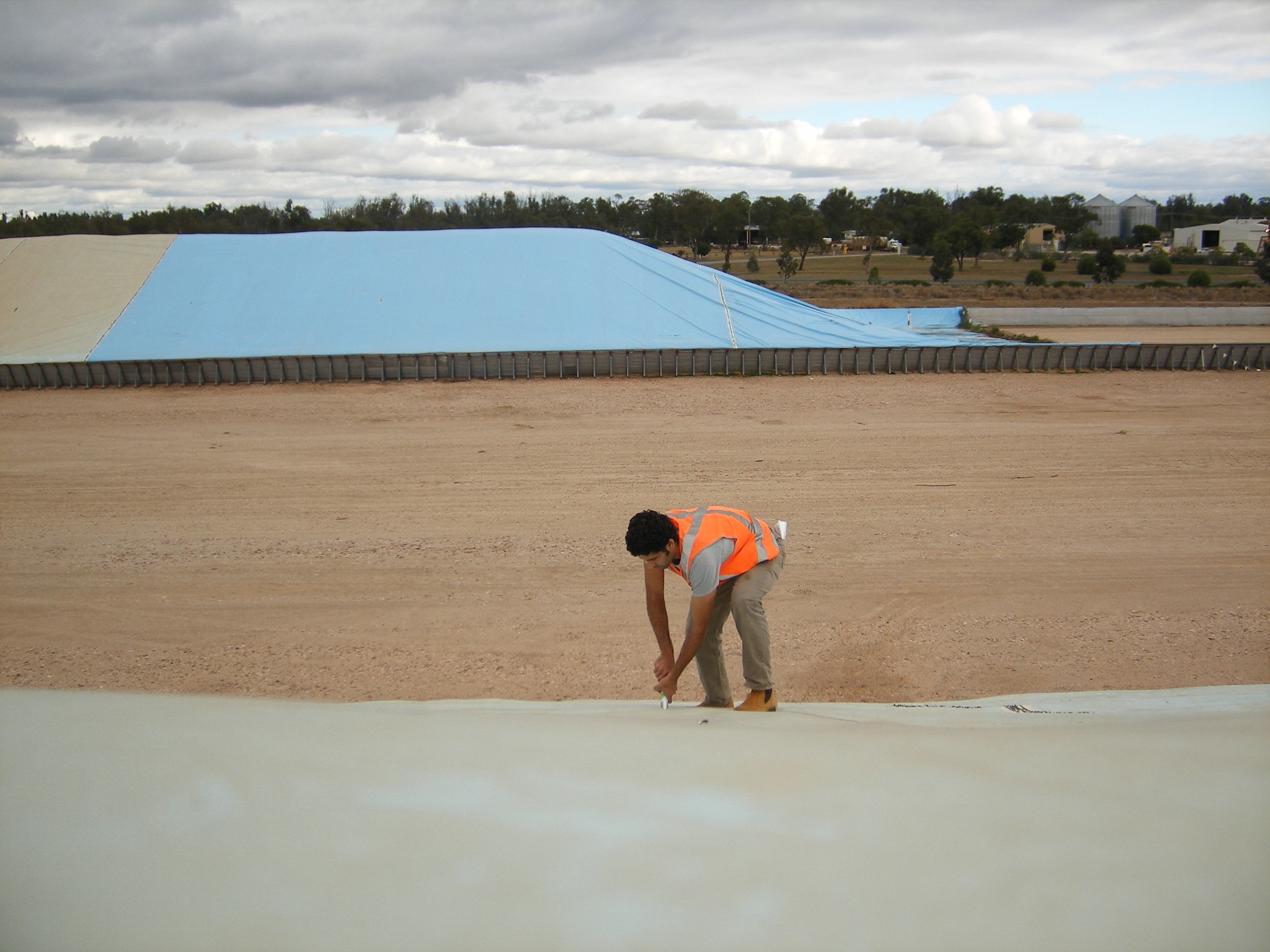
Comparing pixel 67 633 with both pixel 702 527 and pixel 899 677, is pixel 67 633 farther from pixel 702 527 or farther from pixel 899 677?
pixel 899 677

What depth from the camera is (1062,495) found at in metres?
11.3

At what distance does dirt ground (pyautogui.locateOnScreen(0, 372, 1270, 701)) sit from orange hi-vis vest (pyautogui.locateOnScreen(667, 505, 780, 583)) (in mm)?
1618

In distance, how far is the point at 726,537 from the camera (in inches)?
188

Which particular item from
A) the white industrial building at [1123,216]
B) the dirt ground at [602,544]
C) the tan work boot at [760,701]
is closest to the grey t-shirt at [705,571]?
the tan work boot at [760,701]

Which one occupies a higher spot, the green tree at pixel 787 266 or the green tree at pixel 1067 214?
the green tree at pixel 1067 214

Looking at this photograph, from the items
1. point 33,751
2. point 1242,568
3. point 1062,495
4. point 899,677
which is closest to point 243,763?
point 33,751

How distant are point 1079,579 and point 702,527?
17.9ft

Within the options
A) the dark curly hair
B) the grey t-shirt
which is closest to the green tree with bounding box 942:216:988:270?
the grey t-shirt

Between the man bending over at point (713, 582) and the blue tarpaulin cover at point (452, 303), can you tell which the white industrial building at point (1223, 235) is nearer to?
the blue tarpaulin cover at point (452, 303)

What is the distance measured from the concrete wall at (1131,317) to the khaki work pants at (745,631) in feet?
107

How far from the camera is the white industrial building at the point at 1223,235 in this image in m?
73.2

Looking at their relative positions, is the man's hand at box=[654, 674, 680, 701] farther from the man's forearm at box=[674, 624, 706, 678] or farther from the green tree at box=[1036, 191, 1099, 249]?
the green tree at box=[1036, 191, 1099, 249]

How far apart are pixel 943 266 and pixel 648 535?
4580 centimetres

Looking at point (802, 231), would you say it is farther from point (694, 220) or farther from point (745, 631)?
point (745, 631)
